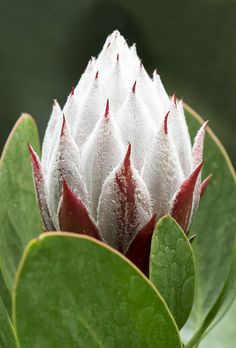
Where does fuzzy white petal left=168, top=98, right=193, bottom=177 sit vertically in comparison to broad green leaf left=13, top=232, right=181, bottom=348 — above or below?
above

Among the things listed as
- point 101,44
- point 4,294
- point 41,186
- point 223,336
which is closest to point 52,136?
point 41,186

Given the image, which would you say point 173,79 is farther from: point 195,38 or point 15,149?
point 15,149

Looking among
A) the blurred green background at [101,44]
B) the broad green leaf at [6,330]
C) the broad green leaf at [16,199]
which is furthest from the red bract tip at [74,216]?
the blurred green background at [101,44]

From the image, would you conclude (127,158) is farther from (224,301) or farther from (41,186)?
(224,301)

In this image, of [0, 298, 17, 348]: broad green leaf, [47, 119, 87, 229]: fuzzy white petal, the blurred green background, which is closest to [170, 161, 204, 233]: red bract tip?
[47, 119, 87, 229]: fuzzy white petal

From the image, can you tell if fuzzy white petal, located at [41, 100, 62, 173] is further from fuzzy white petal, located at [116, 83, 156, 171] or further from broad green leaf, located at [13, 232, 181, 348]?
broad green leaf, located at [13, 232, 181, 348]

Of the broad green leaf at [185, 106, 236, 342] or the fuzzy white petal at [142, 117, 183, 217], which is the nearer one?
the fuzzy white petal at [142, 117, 183, 217]

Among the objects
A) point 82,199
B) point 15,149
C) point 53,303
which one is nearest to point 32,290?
point 53,303

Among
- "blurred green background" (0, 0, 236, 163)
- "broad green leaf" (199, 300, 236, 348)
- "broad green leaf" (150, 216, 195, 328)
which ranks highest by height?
"blurred green background" (0, 0, 236, 163)

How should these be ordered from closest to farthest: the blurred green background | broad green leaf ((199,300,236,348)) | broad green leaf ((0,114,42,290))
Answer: broad green leaf ((0,114,42,290)) → broad green leaf ((199,300,236,348)) → the blurred green background
